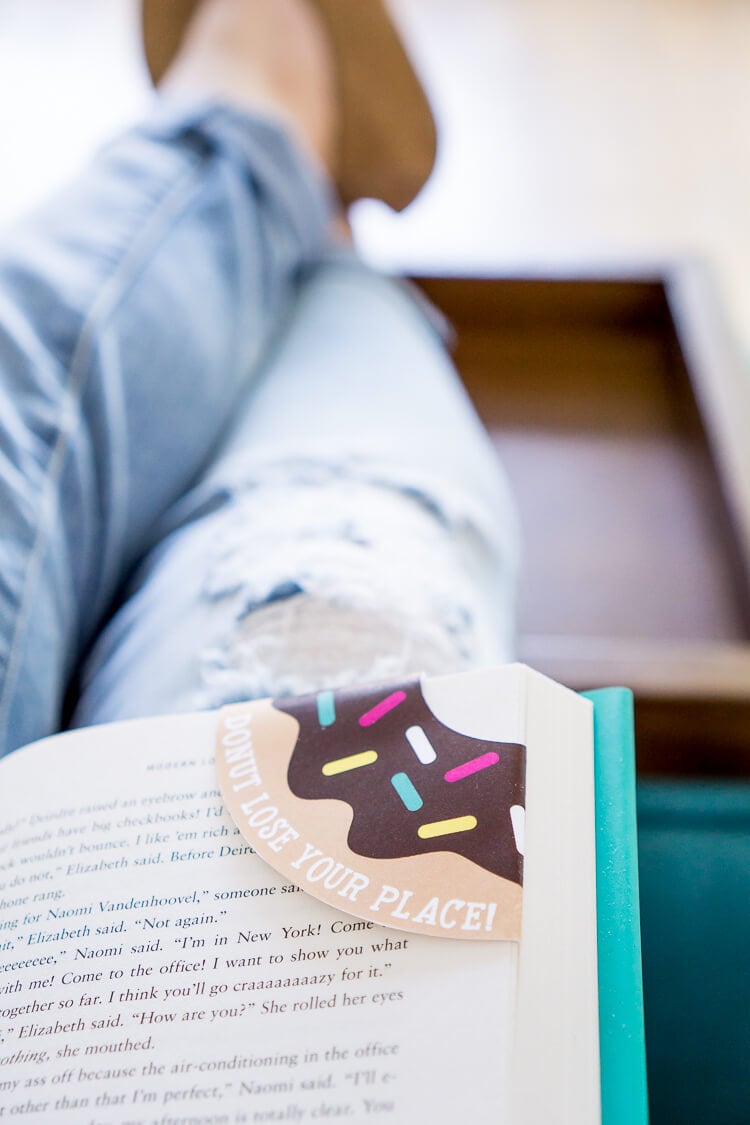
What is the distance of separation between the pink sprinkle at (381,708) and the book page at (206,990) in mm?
47

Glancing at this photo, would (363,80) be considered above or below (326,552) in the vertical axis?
above

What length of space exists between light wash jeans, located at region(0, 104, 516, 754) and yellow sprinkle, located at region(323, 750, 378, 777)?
73mm

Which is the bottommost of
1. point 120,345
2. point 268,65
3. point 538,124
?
point 120,345

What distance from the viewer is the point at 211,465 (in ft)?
1.86

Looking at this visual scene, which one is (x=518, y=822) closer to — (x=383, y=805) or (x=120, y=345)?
(x=383, y=805)

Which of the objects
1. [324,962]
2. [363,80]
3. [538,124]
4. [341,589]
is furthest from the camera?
[538,124]

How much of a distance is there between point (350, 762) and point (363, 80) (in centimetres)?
83

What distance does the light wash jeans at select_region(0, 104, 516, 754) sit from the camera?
37 centimetres

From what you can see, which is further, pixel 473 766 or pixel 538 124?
pixel 538 124

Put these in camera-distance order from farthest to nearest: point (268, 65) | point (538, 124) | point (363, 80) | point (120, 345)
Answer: point (538, 124) < point (363, 80) < point (268, 65) < point (120, 345)

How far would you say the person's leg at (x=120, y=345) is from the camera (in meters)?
0.41

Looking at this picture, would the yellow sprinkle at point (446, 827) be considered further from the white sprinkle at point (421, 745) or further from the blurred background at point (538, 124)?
the blurred background at point (538, 124)

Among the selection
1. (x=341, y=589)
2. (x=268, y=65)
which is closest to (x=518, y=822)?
(x=341, y=589)

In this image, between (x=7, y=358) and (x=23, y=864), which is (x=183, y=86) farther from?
(x=23, y=864)
